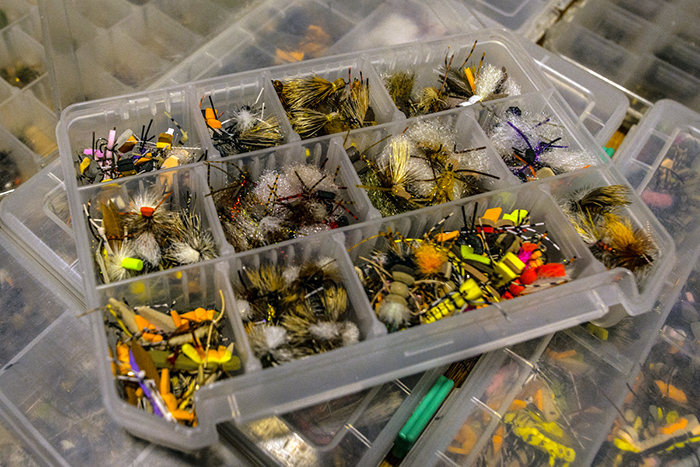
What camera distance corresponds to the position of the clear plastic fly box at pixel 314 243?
1.36 m

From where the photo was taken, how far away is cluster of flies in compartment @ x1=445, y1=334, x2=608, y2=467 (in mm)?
1537

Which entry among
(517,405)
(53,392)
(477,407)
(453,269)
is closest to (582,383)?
(517,405)

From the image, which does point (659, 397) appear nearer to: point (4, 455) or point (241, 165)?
point (241, 165)

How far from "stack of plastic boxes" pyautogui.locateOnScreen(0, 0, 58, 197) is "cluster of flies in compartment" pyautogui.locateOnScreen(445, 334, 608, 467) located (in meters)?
1.73

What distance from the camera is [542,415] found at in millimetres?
1610

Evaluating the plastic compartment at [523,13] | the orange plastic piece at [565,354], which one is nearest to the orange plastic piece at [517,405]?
the orange plastic piece at [565,354]

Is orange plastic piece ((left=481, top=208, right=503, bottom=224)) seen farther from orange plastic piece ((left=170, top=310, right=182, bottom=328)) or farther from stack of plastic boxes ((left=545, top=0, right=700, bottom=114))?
stack of plastic boxes ((left=545, top=0, right=700, bottom=114))

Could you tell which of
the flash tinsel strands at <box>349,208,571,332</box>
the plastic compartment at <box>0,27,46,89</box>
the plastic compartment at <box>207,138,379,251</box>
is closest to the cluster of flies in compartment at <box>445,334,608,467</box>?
the flash tinsel strands at <box>349,208,571,332</box>

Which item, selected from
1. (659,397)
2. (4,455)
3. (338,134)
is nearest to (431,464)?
(659,397)

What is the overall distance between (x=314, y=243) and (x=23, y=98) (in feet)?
4.47

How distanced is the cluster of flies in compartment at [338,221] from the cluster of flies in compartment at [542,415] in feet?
0.88

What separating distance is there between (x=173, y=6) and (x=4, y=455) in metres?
1.78

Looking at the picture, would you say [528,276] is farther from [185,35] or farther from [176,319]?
[185,35]

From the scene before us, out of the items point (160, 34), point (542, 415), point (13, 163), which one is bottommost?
point (13, 163)
